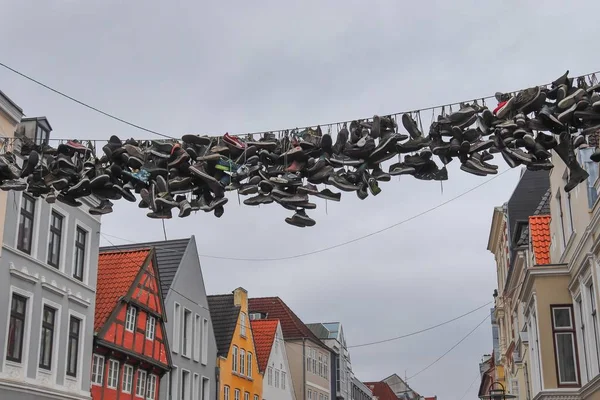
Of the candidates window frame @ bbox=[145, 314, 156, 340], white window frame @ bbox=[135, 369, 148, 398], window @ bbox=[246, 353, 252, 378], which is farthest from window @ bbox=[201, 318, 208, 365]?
white window frame @ bbox=[135, 369, 148, 398]

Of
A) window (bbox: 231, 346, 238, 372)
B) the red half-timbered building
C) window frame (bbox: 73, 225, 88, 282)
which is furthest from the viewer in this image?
window (bbox: 231, 346, 238, 372)

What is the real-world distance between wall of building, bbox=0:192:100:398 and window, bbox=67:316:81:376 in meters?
0.16

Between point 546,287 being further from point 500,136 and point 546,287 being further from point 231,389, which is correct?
point 231,389

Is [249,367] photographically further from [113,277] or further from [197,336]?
[113,277]

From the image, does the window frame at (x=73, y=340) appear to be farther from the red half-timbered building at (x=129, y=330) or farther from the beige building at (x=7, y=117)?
the beige building at (x=7, y=117)

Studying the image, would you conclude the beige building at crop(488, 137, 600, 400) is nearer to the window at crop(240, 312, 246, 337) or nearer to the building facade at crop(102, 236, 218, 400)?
the building facade at crop(102, 236, 218, 400)

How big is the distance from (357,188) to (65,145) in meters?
2.28

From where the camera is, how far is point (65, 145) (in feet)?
19.9

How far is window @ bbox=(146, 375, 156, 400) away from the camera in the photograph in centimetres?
2747

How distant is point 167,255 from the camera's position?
32.5 meters

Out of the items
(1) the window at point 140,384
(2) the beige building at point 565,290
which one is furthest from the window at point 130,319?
(2) the beige building at point 565,290

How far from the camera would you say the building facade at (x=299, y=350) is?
164 feet

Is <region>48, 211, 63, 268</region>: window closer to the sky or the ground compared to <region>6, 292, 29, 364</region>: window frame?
closer to the sky

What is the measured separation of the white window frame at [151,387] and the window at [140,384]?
35cm
